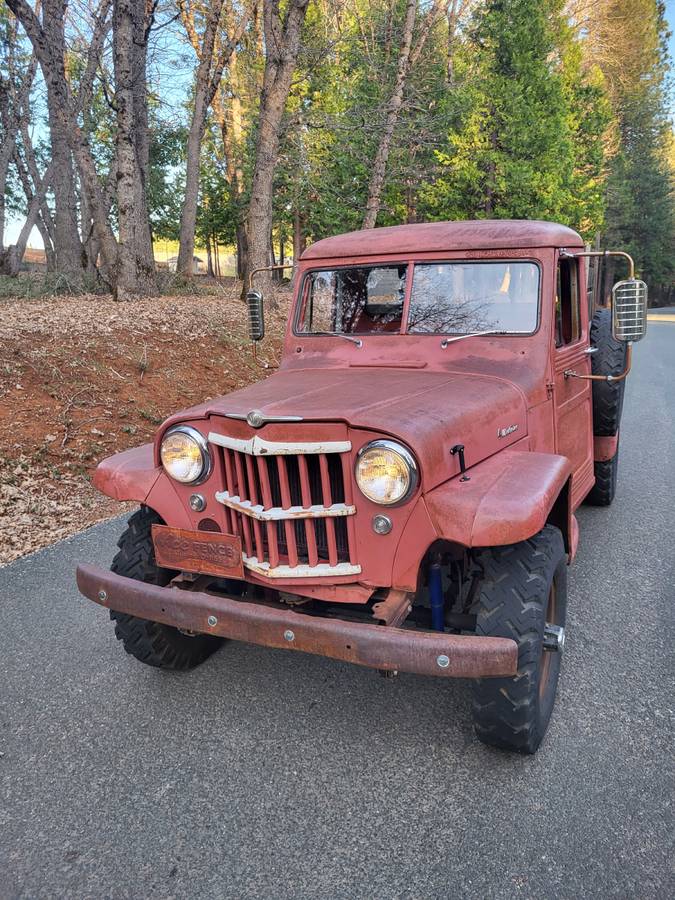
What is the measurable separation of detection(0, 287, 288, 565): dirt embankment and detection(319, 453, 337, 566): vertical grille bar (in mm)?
3076

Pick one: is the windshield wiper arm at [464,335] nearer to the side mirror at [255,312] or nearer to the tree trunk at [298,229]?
the side mirror at [255,312]

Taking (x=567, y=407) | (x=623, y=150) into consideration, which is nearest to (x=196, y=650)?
(x=567, y=407)

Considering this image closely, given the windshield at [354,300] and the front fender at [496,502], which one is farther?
the windshield at [354,300]

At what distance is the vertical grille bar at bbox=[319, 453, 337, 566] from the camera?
245cm

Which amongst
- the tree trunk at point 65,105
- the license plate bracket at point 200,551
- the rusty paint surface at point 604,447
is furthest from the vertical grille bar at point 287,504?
the tree trunk at point 65,105

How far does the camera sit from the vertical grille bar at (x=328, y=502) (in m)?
2.45

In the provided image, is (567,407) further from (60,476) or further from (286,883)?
(60,476)

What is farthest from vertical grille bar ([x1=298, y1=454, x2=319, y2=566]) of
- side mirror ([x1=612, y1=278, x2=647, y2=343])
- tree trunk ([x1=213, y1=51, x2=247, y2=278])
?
tree trunk ([x1=213, y1=51, x2=247, y2=278])

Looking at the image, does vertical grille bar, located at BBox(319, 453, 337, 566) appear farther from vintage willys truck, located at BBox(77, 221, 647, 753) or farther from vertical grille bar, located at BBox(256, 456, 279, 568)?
vertical grille bar, located at BBox(256, 456, 279, 568)

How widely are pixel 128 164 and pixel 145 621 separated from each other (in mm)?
9849

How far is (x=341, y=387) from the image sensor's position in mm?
3047

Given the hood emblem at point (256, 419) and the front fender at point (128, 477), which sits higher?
the hood emblem at point (256, 419)

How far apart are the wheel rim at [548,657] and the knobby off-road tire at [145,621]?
1.59 metres

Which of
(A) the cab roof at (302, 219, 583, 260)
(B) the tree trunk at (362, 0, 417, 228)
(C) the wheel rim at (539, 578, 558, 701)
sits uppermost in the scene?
(B) the tree trunk at (362, 0, 417, 228)
